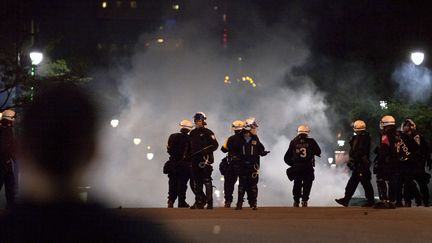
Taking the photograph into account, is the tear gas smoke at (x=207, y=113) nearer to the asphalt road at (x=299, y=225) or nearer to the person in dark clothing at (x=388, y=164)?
the person in dark clothing at (x=388, y=164)

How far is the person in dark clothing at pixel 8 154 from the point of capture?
15.4 m

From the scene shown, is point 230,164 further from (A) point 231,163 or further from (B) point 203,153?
(B) point 203,153

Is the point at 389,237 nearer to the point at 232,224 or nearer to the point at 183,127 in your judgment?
the point at 232,224

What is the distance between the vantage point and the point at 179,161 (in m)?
16.8

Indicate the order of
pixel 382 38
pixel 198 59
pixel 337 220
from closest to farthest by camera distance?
pixel 337 220, pixel 382 38, pixel 198 59

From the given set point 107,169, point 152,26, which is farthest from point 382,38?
point 152,26

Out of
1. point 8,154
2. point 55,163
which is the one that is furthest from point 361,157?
point 55,163

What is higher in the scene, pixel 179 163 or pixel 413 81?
pixel 413 81

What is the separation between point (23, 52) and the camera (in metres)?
29.3

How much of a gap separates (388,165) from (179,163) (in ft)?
14.2

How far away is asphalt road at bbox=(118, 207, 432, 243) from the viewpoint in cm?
1028

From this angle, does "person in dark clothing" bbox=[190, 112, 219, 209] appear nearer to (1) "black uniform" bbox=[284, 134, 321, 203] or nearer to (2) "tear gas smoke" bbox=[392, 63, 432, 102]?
(1) "black uniform" bbox=[284, 134, 321, 203]

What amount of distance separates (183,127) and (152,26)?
119 metres

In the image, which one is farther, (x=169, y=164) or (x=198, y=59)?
(x=198, y=59)
